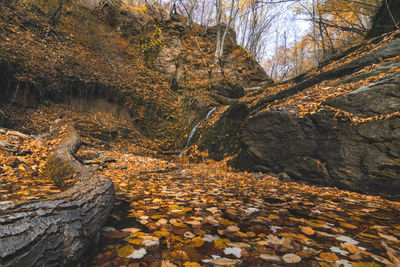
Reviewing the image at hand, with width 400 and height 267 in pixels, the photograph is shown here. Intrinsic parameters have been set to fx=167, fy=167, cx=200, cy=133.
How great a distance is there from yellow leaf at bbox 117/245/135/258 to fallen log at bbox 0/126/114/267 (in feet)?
0.69

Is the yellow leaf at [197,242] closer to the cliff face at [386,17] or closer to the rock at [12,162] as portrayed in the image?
the rock at [12,162]

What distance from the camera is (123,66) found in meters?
10.8

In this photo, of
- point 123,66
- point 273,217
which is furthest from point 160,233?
point 123,66

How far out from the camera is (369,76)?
11.4 ft

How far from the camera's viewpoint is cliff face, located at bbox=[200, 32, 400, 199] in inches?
104

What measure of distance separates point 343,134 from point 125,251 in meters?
3.80

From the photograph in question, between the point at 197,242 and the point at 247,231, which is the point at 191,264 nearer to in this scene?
the point at 197,242

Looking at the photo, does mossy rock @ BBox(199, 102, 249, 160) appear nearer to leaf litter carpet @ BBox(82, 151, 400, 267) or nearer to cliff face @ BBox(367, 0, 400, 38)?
leaf litter carpet @ BBox(82, 151, 400, 267)

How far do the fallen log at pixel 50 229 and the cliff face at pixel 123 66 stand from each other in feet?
25.8

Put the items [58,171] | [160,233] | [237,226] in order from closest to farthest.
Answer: [160,233], [237,226], [58,171]

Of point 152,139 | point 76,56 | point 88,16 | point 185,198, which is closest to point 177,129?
point 152,139

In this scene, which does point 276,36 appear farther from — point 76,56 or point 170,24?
point 76,56

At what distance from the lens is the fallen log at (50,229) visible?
0.72 meters

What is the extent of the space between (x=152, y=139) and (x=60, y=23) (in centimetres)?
885
